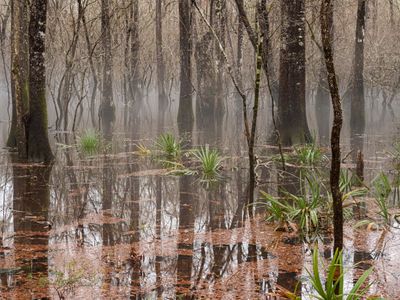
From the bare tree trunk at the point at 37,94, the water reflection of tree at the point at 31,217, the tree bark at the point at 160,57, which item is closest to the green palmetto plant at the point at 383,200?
the water reflection of tree at the point at 31,217

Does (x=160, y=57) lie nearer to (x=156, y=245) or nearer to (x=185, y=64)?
(x=185, y=64)

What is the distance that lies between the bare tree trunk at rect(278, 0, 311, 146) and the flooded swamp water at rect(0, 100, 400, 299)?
13.6 feet

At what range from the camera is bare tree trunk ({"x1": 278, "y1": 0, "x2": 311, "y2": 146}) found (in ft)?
45.0

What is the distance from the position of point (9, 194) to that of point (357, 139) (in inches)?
452

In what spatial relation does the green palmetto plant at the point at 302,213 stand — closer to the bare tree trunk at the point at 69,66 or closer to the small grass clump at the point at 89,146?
the small grass clump at the point at 89,146

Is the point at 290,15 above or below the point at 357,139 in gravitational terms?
above

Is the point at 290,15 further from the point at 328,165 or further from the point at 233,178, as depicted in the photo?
the point at 233,178

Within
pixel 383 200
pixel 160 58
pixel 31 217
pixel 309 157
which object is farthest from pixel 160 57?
pixel 383 200

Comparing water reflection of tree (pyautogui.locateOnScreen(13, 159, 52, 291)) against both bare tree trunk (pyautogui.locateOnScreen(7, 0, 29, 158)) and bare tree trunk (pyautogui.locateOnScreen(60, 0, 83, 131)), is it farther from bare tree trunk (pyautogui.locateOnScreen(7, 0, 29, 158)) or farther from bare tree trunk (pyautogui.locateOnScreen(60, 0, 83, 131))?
bare tree trunk (pyautogui.locateOnScreen(60, 0, 83, 131))

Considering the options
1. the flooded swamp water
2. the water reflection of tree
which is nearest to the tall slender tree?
the water reflection of tree

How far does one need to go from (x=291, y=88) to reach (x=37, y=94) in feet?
20.0

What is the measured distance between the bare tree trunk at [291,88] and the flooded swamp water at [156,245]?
4.16m

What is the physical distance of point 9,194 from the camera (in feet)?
28.3

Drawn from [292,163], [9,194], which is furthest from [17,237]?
[292,163]
